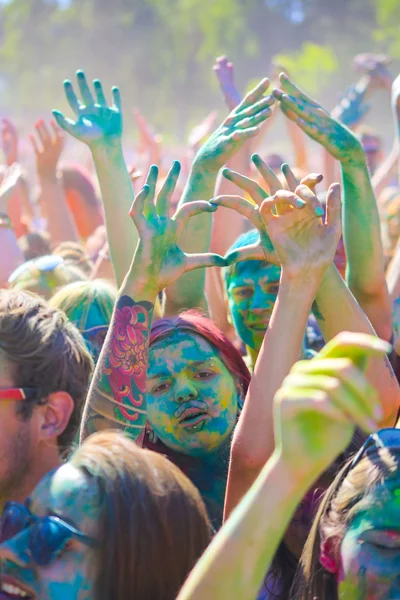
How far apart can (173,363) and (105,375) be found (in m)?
0.32

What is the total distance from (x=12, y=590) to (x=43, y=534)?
0.11 m

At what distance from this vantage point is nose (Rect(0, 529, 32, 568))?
155cm

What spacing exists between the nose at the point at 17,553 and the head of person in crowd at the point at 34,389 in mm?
440

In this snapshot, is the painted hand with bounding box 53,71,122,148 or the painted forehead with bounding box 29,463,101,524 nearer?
the painted forehead with bounding box 29,463,101,524

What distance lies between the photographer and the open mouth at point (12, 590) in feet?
5.11

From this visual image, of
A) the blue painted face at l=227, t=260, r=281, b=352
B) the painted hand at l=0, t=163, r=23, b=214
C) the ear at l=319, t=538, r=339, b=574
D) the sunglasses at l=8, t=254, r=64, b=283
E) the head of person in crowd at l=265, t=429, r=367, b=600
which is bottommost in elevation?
the head of person in crowd at l=265, t=429, r=367, b=600

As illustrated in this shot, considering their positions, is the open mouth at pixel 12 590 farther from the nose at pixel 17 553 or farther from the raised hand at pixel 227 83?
the raised hand at pixel 227 83

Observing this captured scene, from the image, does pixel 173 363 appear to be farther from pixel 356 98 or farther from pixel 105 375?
pixel 356 98

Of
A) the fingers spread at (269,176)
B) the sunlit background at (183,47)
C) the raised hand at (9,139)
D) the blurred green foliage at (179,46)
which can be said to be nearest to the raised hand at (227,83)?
the fingers spread at (269,176)

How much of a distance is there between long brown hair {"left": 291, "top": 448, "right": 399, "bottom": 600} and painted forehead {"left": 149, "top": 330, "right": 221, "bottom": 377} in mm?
868

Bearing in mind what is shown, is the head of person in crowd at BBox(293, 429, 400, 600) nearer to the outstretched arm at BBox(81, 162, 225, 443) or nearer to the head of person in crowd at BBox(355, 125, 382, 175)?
the outstretched arm at BBox(81, 162, 225, 443)

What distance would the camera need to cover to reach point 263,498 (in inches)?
53.6

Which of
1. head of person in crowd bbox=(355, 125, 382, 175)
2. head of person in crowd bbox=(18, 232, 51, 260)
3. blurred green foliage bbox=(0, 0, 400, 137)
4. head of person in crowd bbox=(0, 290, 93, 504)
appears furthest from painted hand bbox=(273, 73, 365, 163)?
blurred green foliage bbox=(0, 0, 400, 137)

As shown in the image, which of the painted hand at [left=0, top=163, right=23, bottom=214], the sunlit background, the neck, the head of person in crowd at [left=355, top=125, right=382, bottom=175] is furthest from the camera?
the sunlit background
